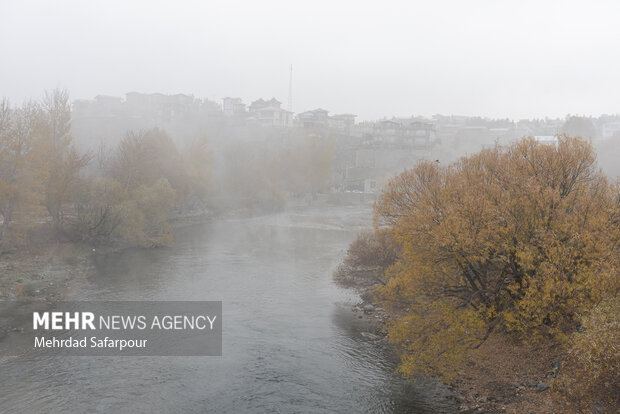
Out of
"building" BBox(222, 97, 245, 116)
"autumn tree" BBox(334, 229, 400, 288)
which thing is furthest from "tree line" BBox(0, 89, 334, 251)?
"building" BBox(222, 97, 245, 116)

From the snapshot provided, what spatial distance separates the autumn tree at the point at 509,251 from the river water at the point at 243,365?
1.76 metres

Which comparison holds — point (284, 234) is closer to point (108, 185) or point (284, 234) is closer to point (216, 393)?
point (108, 185)

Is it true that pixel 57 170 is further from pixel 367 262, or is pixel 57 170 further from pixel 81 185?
pixel 367 262

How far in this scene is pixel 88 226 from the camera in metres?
33.5

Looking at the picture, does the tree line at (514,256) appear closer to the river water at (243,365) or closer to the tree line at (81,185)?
the river water at (243,365)

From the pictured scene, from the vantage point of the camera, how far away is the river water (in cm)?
1368

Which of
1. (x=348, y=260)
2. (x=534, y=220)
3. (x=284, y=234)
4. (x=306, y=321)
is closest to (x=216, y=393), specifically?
(x=306, y=321)

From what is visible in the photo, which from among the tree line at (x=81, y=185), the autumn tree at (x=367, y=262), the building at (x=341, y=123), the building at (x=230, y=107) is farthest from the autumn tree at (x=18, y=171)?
the building at (x=341, y=123)

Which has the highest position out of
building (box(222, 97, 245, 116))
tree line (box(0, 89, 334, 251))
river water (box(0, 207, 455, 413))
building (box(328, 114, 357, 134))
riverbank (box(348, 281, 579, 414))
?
building (box(222, 97, 245, 116))

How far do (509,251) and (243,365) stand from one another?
944 cm

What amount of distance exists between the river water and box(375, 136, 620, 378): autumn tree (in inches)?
69.3

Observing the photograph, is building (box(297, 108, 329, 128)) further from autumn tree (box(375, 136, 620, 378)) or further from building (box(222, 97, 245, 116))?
autumn tree (box(375, 136, 620, 378))

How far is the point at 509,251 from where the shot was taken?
13898 millimetres

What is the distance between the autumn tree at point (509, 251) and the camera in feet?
42.1
